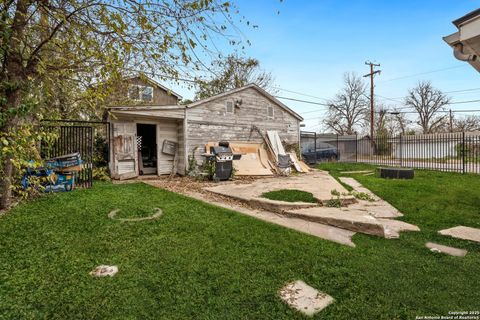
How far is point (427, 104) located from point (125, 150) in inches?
1634

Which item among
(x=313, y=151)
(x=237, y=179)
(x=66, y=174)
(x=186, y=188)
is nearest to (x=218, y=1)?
(x=186, y=188)

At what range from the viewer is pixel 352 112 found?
34.9 m

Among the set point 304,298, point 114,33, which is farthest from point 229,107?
point 304,298

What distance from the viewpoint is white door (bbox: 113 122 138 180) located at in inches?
353

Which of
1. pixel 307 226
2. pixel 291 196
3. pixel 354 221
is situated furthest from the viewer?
pixel 291 196

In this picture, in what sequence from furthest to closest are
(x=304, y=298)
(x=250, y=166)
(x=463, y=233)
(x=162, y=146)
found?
1. (x=250, y=166)
2. (x=162, y=146)
3. (x=463, y=233)
4. (x=304, y=298)

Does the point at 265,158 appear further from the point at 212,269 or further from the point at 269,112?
the point at 212,269

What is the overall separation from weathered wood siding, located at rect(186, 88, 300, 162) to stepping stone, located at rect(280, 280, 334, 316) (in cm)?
806

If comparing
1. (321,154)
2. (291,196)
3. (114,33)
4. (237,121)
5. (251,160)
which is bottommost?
(291,196)

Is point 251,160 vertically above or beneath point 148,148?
beneath

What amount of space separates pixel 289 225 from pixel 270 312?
82.7 inches

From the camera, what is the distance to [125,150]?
9.12m

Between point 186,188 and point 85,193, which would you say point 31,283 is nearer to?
point 85,193

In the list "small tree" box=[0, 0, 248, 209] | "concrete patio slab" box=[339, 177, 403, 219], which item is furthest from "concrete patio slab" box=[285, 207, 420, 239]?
"small tree" box=[0, 0, 248, 209]
